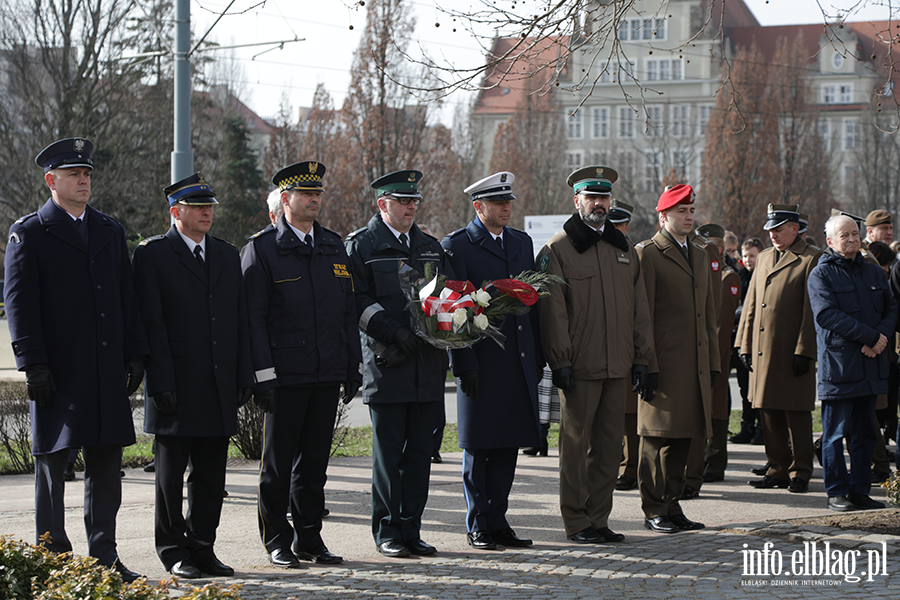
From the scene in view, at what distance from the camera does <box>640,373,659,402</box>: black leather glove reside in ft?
22.9

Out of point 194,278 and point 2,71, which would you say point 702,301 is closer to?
point 194,278

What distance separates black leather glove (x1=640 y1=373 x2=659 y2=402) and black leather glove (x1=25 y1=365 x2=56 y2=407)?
3987 millimetres

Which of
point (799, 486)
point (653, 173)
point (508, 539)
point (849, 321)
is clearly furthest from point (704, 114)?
point (508, 539)

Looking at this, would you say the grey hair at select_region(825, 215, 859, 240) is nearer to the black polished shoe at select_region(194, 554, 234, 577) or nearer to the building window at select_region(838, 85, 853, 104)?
the black polished shoe at select_region(194, 554, 234, 577)

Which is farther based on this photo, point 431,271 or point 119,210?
point 119,210

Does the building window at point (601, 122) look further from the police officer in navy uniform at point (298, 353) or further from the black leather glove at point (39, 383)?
the black leather glove at point (39, 383)

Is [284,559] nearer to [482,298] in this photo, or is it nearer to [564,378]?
[482,298]

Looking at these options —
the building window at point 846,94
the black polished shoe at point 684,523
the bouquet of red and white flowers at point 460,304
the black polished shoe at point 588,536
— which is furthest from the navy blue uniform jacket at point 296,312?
the building window at point 846,94

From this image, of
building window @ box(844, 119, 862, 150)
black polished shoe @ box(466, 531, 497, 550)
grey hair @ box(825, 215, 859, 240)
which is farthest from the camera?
building window @ box(844, 119, 862, 150)

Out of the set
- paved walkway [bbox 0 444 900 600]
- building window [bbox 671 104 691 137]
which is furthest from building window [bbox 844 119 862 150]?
paved walkway [bbox 0 444 900 600]

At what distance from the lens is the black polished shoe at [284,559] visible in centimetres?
583

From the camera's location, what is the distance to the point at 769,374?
8.67 m

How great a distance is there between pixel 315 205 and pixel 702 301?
3097 mm

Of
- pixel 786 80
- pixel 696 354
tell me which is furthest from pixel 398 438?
pixel 786 80
